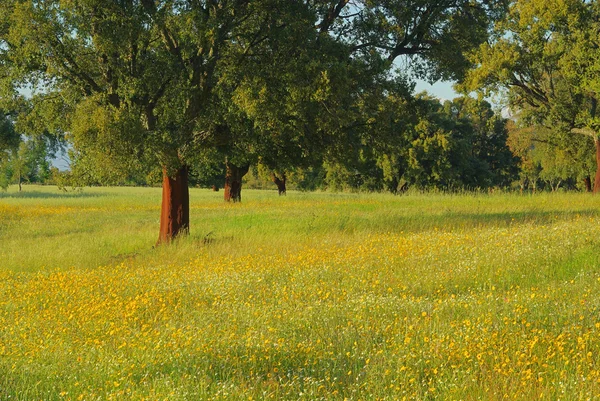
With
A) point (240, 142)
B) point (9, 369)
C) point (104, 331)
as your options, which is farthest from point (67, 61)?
point (9, 369)

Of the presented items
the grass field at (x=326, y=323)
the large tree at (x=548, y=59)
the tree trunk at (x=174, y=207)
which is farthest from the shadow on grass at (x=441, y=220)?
the large tree at (x=548, y=59)

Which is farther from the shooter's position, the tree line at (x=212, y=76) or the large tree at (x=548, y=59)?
the large tree at (x=548, y=59)

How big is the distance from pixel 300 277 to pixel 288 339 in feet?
12.9

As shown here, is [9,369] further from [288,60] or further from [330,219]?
[330,219]

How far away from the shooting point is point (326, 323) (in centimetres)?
746

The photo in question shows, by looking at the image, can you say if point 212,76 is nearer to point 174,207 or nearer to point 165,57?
point 165,57

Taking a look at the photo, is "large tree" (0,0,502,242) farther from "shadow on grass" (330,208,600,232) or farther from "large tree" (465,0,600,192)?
"large tree" (465,0,600,192)

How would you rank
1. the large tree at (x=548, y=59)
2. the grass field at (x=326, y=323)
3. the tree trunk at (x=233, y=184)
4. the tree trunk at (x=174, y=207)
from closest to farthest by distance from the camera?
1. the grass field at (x=326, y=323)
2. the tree trunk at (x=174, y=207)
3. the large tree at (x=548, y=59)
4. the tree trunk at (x=233, y=184)

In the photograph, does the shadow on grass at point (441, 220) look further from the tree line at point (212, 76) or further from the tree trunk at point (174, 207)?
the tree trunk at point (174, 207)

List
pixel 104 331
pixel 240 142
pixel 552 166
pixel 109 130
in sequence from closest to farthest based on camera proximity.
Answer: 1. pixel 104 331
2. pixel 109 130
3. pixel 240 142
4. pixel 552 166

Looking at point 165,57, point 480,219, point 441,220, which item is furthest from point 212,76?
point 480,219

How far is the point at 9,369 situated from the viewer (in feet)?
20.0

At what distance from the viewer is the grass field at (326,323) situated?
5.50 m

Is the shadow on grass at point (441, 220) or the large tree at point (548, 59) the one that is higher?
the large tree at point (548, 59)
